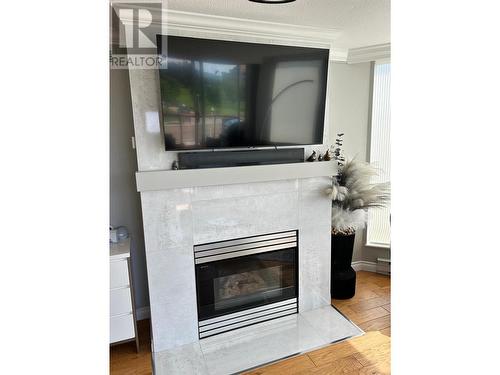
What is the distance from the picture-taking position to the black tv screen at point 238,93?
1.81 metres

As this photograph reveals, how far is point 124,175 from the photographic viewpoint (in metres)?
2.27

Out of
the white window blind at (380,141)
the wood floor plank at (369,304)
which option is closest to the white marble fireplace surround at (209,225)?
the wood floor plank at (369,304)

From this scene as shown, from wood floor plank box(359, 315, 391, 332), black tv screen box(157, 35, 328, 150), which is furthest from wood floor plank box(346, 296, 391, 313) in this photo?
black tv screen box(157, 35, 328, 150)

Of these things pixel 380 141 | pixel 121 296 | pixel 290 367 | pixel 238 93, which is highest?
pixel 238 93

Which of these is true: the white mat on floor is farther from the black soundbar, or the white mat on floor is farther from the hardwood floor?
the black soundbar

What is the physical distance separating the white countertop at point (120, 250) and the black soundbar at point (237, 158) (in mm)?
649

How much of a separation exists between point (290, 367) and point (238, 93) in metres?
1.79

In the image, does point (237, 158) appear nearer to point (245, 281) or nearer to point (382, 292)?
point (245, 281)

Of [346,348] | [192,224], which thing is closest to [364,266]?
[346,348]

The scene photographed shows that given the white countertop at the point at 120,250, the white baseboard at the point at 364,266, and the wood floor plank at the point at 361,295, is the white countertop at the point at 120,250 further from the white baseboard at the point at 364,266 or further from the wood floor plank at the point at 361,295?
the white baseboard at the point at 364,266
